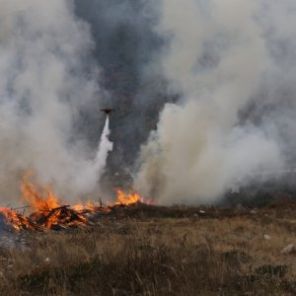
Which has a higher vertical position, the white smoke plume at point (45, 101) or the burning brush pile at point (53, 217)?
the white smoke plume at point (45, 101)

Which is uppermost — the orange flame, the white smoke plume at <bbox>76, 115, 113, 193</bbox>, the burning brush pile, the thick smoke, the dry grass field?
the thick smoke

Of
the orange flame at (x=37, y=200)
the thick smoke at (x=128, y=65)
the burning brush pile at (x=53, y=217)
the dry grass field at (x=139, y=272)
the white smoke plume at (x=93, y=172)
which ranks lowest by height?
the dry grass field at (x=139, y=272)

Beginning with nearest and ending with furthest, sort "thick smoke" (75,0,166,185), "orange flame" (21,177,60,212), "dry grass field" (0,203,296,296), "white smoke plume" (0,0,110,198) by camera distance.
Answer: "dry grass field" (0,203,296,296) < "orange flame" (21,177,60,212) < "white smoke plume" (0,0,110,198) < "thick smoke" (75,0,166,185)

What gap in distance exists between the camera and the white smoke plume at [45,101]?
3919 centimetres

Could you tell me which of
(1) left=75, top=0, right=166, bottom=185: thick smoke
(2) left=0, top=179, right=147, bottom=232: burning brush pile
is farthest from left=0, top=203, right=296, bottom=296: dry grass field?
(1) left=75, top=0, right=166, bottom=185: thick smoke

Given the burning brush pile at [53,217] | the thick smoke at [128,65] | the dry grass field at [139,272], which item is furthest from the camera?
the thick smoke at [128,65]

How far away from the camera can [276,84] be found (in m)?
46.1

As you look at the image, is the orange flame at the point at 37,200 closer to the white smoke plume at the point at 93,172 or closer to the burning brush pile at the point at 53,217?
the burning brush pile at the point at 53,217

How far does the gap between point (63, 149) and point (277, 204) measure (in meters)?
18.4

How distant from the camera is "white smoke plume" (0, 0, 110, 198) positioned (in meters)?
39.2

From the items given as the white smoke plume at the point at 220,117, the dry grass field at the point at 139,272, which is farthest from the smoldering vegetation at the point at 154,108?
the dry grass field at the point at 139,272

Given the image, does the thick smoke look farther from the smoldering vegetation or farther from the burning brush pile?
the burning brush pile

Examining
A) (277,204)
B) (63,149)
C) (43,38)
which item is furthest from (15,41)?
(277,204)

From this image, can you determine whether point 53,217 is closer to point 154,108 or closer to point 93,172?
point 93,172
